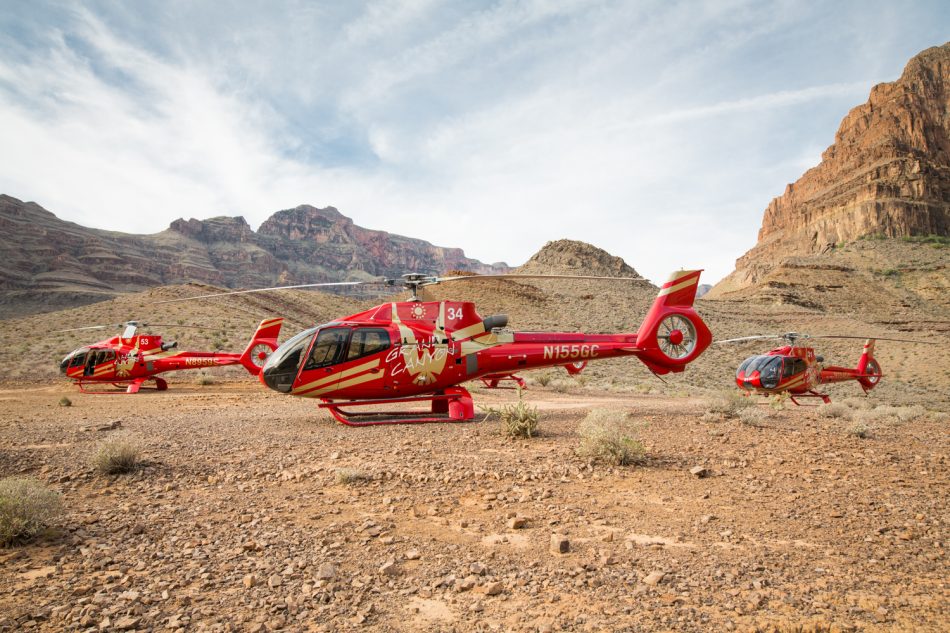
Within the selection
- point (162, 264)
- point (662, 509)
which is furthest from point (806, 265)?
point (162, 264)

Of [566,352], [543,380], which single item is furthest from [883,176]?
[566,352]

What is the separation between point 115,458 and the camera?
5992mm

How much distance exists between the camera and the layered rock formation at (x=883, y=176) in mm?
103625

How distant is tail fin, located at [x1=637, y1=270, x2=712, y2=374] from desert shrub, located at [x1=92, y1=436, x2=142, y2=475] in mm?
10645

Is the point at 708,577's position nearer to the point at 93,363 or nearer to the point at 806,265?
the point at 93,363

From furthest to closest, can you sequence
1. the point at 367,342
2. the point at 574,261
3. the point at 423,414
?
the point at 574,261 → the point at 423,414 → the point at 367,342

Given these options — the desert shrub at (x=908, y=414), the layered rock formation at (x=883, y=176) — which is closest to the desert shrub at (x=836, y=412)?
the desert shrub at (x=908, y=414)

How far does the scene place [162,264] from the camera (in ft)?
463

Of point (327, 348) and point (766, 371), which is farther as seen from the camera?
point (766, 371)

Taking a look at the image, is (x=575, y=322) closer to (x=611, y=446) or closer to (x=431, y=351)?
(x=431, y=351)

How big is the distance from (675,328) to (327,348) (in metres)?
8.66

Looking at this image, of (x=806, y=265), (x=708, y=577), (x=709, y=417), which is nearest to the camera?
(x=708, y=577)

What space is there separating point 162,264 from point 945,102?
736 ft

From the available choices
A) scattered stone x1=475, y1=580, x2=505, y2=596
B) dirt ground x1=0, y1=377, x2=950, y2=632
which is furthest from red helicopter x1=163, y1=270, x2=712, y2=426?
scattered stone x1=475, y1=580, x2=505, y2=596
